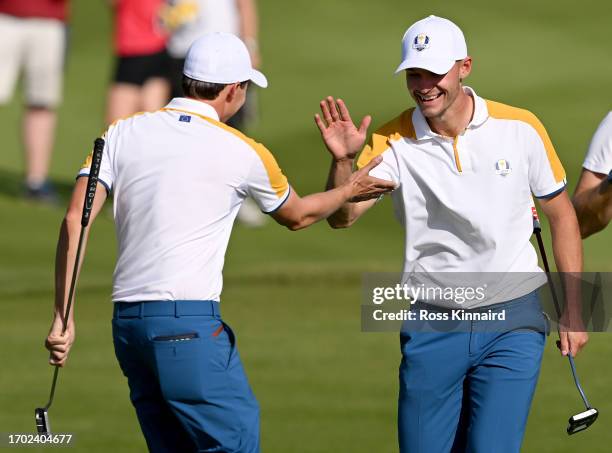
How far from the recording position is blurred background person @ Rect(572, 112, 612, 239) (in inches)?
307

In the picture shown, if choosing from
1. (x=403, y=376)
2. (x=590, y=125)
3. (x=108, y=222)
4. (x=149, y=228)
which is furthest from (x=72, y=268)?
(x=590, y=125)

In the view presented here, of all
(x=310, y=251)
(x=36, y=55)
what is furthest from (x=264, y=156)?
(x=36, y=55)

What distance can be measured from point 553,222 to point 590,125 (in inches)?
498

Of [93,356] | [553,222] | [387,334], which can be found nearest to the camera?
[553,222]

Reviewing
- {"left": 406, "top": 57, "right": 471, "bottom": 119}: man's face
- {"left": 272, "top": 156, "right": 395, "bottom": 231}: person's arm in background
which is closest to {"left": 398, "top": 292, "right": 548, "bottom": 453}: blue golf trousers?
{"left": 272, "top": 156, "right": 395, "bottom": 231}: person's arm in background

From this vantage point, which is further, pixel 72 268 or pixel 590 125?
pixel 590 125

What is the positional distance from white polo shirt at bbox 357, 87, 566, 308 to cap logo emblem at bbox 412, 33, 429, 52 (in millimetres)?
309

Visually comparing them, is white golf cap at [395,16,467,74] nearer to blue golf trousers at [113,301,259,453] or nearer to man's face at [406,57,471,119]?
man's face at [406,57,471,119]

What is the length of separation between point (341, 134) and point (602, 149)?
1.33 m

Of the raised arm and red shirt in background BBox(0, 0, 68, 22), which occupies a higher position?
red shirt in background BBox(0, 0, 68, 22)

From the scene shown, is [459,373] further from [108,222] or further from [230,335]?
[108,222]

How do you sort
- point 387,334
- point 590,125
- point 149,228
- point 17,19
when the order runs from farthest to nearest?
point 590,125 → point 17,19 → point 387,334 → point 149,228

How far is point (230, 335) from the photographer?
6961mm

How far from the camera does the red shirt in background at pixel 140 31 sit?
1585 centimetres
